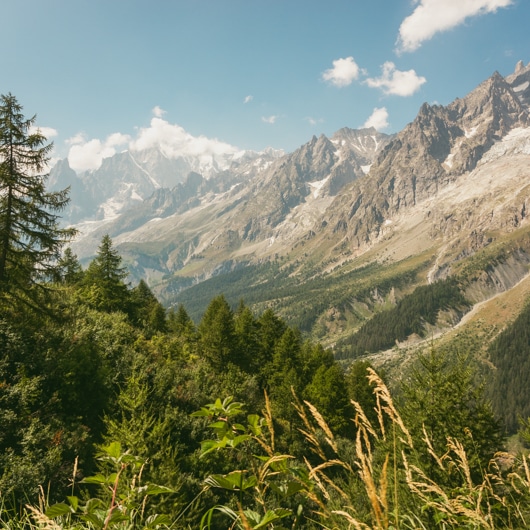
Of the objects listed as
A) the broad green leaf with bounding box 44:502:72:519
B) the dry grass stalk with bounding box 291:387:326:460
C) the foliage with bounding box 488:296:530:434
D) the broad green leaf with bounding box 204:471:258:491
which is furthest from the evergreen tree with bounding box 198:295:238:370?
the foliage with bounding box 488:296:530:434

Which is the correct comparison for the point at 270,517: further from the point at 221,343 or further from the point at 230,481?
the point at 221,343

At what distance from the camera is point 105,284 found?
40188 millimetres

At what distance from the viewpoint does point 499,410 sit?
15938cm

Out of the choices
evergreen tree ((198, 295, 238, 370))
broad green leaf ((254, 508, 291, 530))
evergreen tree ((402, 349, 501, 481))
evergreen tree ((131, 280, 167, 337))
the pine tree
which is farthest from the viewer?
evergreen tree ((131, 280, 167, 337))

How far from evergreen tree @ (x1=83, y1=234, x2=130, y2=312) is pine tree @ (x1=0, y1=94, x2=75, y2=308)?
16.9 metres

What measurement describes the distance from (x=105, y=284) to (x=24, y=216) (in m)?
20.6

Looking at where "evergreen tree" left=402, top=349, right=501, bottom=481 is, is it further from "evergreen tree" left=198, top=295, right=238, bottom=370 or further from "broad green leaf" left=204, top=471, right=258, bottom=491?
"evergreen tree" left=198, top=295, right=238, bottom=370

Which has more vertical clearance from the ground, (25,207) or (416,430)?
(25,207)

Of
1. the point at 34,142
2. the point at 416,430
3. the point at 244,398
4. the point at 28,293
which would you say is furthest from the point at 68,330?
the point at 416,430

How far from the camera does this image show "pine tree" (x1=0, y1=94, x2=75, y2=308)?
2022cm

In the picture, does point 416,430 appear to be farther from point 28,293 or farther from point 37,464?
point 28,293

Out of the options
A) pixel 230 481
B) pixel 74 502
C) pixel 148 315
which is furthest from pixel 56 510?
pixel 148 315

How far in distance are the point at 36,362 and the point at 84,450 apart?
585 centimetres

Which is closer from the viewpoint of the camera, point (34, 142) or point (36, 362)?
point (36, 362)
